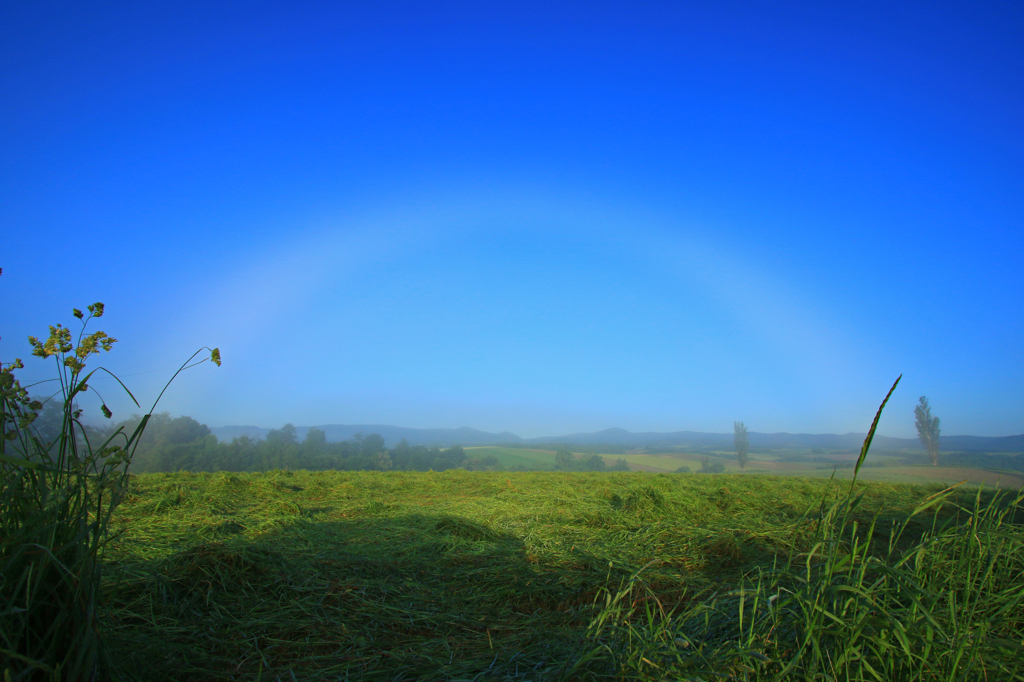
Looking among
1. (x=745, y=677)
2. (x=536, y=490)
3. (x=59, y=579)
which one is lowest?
(x=536, y=490)

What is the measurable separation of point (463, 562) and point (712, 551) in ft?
6.62

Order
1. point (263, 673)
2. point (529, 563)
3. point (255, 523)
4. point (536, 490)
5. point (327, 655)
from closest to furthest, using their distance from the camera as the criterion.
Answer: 1. point (263, 673)
2. point (327, 655)
3. point (529, 563)
4. point (255, 523)
5. point (536, 490)

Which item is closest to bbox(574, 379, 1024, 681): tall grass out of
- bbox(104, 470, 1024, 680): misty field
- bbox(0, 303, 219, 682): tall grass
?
bbox(104, 470, 1024, 680): misty field

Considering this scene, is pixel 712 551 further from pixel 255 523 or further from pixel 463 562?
pixel 255 523

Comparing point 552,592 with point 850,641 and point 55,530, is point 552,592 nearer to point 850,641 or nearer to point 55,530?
point 850,641

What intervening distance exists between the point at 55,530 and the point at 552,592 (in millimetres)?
A: 2568

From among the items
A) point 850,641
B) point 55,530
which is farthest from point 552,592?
point 55,530

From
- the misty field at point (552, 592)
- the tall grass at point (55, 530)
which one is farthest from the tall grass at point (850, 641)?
the tall grass at point (55, 530)

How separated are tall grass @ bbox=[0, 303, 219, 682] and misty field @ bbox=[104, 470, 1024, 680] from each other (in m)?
0.17

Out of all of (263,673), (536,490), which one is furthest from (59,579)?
(536,490)

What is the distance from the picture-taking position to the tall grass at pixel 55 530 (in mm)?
1503

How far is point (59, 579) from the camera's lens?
1.63 meters

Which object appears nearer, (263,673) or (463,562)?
(263,673)

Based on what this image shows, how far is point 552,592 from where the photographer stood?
122 inches
